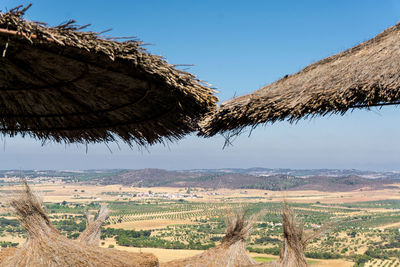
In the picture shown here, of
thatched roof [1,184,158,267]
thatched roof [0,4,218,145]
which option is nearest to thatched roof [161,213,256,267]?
thatched roof [1,184,158,267]

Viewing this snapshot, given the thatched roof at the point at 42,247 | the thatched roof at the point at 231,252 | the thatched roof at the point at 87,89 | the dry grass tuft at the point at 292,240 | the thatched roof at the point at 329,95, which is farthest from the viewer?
the thatched roof at the point at 231,252

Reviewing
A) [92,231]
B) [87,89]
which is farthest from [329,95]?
[92,231]

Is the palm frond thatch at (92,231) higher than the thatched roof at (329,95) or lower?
lower

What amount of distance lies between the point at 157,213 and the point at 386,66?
4655cm

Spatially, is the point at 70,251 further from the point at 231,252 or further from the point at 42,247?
the point at 231,252

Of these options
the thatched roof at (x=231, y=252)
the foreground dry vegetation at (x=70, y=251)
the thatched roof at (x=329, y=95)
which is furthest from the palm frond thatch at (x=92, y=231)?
the thatched roof at (x=329, y=95)

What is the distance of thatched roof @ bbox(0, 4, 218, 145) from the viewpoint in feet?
7.02

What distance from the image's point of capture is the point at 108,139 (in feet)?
14.6

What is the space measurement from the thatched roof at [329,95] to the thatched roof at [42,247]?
5.20 ft

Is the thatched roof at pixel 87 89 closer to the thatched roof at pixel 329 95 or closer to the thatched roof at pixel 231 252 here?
the thatched roof at pixel 329 95

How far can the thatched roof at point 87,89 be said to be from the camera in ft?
7.02

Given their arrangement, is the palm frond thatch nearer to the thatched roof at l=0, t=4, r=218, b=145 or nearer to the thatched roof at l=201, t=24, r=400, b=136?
the thatched roof at l=0, t=4, r=218, b=145

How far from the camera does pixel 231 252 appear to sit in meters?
4.17

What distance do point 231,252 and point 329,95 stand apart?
2297 mm
